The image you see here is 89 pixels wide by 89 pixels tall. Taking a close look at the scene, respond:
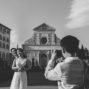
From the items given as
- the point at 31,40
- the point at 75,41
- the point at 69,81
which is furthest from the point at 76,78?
the point at 31,40

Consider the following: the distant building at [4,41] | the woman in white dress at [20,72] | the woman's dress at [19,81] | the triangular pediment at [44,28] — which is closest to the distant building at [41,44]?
the triangular pediment at [44,28]

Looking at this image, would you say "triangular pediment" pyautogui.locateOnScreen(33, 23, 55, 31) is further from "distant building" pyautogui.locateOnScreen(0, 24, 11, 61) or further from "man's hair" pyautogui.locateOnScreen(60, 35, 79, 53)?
"man's hair" pyautogui.locateOnScreen(60, 35, 79, 53)

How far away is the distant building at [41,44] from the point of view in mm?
61938

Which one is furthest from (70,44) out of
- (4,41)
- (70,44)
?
(4,41)

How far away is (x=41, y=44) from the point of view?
205 feet

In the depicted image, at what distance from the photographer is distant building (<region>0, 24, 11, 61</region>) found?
227ft

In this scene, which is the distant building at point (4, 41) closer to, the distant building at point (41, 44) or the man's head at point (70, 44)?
the distant building at point (41, 44)

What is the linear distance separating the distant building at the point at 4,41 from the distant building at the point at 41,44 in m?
9.74

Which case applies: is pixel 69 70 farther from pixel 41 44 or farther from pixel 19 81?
pixel 41 44

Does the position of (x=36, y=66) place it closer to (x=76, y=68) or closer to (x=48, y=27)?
(x=48, y=27)

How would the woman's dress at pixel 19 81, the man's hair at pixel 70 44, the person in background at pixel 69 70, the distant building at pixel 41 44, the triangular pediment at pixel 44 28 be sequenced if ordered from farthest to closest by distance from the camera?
the triangular pediment at pixel 44 28 → the distant building at pixel 41 44 → the woman's dress at pixel 19 81 → the man's hair at pixel 70 44 → the person in background at pixel 69 70

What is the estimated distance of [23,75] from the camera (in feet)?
26.5

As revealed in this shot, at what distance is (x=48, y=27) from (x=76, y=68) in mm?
60775

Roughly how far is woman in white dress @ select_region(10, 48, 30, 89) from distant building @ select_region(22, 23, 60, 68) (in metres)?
53.2
